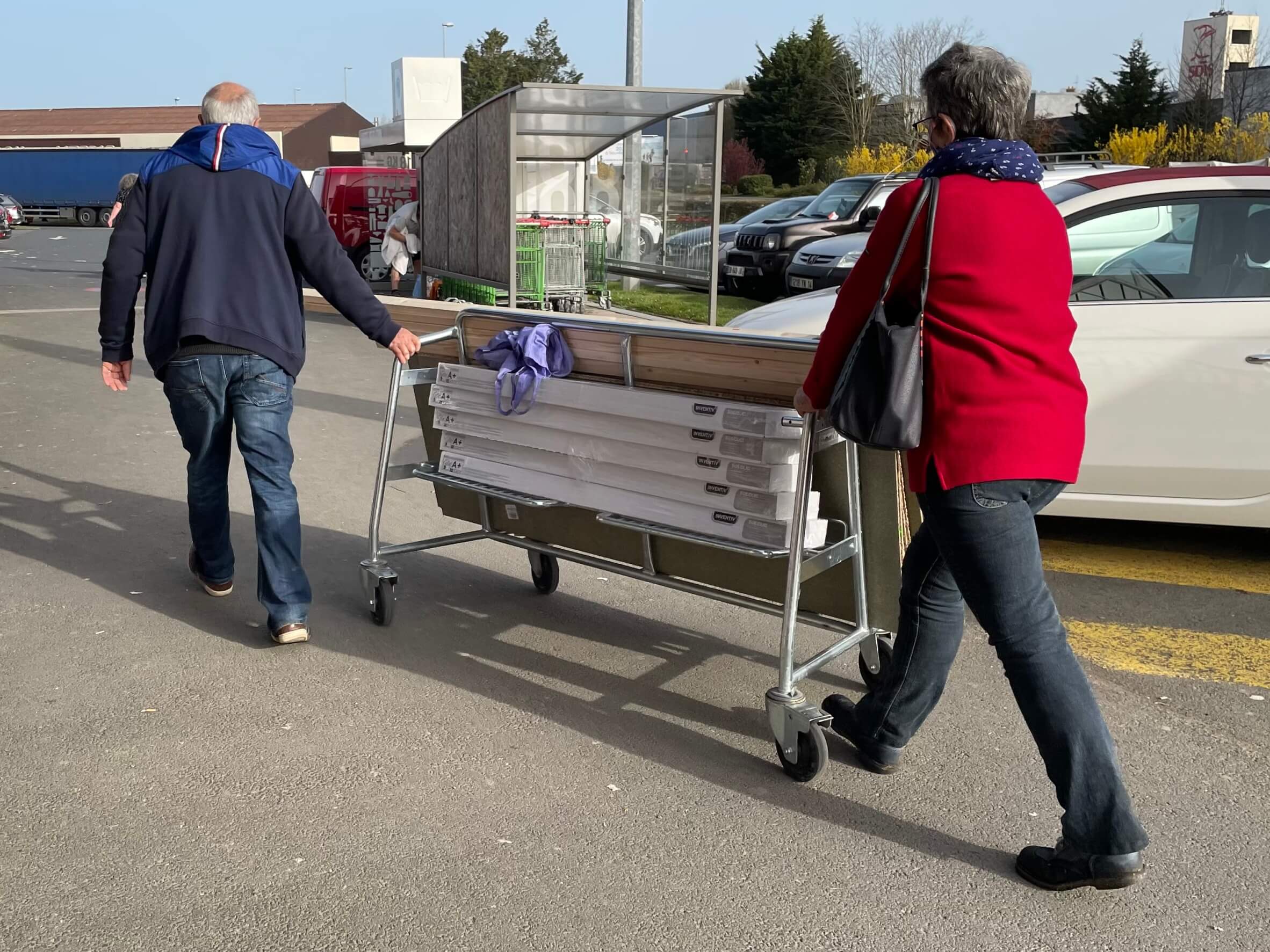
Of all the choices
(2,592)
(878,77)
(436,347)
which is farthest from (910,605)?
(878,77)

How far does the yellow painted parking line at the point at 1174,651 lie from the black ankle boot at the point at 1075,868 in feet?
5.66

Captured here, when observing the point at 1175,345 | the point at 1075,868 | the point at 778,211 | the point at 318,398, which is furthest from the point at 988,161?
the point at 778,211

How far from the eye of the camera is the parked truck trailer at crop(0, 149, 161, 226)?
1988 inches

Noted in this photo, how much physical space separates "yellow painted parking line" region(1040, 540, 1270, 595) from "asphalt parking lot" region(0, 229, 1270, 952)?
3 cm

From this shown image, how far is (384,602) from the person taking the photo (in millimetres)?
4863

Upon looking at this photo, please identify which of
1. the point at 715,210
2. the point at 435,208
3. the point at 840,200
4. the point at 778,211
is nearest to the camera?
the point at 715,210

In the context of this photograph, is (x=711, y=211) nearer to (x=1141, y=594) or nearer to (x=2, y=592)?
(x=1141, y=594)

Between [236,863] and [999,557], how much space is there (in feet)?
6.65

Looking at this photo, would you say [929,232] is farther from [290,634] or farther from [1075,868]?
[290,634]

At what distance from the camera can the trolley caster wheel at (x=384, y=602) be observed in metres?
4.84

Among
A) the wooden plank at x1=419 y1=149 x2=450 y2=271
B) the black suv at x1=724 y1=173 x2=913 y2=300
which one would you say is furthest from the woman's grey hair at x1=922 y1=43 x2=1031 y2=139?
the black suv at x1=724 y1=173 x2=913 y2=300

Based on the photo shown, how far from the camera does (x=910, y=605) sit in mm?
3568

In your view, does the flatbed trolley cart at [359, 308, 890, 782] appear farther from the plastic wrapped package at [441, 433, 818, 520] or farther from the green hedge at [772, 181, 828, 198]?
the green hedge at [772, 181, 828, 198]

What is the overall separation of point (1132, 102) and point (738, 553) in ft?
154
